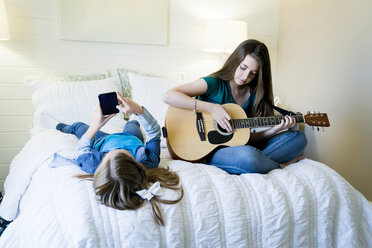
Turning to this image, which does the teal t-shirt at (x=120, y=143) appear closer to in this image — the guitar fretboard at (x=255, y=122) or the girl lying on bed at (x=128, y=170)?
the girl lying on bed at (x=128, y=170)

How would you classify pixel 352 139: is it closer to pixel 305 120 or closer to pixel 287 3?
pixel 305 120

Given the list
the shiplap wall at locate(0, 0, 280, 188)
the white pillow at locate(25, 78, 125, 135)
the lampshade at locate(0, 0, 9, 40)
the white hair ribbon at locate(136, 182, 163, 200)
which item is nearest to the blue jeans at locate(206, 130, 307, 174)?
the white hair ribbon at locate(136, 182, 163, 200)

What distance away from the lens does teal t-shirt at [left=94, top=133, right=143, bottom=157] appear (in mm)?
1451

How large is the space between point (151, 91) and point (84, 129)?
0.64 meters

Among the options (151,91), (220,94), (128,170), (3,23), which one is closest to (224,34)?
(151,91)

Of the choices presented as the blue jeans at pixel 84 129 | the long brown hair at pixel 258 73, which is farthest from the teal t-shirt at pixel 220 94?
the blue jeans at pixel 84 129

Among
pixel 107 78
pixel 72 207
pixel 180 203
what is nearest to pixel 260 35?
pixel 107 78

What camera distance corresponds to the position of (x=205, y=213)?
1053 millimetres

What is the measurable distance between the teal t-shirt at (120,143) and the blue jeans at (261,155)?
1.19 feet

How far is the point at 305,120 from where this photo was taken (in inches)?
64.4

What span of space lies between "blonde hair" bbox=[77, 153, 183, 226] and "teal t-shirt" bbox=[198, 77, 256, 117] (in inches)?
24.7

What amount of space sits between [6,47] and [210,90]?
163 cm

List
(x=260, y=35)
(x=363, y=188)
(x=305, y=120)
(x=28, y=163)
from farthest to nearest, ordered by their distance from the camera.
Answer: (x=260, y=35) → (x=363, y=188) → (x=305, y=120) → (x=28, y=163)

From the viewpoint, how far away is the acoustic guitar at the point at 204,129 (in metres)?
1.54
